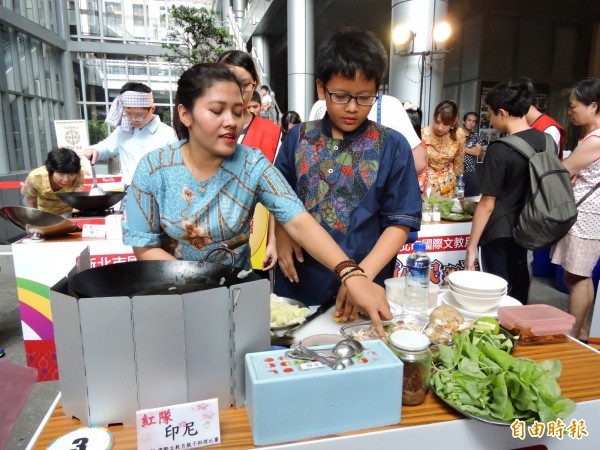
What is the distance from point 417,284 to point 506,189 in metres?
1.43

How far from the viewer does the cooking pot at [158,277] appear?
3.21 feet

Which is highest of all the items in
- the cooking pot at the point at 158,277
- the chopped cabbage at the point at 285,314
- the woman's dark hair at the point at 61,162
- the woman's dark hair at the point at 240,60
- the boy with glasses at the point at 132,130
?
the woman's dark hair at the point at 240,60

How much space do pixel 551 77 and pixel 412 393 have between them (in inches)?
429

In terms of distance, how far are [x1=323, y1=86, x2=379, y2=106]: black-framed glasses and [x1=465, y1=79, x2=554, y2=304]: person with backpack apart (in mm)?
1382

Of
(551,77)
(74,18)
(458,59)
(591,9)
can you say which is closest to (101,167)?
(74,18)

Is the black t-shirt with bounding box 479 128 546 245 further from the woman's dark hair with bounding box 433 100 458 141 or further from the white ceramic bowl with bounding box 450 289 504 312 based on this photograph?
the woman's dark hair with bounding box 433 100 458 141

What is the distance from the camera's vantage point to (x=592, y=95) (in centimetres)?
272

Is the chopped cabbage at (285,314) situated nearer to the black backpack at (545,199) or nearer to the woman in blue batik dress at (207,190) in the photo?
the woman in blue batik dress at (207,190)

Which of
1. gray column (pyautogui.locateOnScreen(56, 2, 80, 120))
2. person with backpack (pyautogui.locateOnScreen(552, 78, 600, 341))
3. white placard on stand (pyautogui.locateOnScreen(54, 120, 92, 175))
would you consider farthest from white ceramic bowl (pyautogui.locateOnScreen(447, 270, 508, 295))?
gray column (pyautogui.locateOnScreen(56, 2, 80, 120))

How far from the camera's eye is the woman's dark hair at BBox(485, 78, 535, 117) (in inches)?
94.4

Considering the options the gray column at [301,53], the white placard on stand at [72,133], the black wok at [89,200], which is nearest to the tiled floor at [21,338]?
the black wok at [89,200]

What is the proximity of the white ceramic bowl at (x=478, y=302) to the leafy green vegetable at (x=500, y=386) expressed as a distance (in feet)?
1.29

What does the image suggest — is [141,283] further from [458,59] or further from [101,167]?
[101,167]

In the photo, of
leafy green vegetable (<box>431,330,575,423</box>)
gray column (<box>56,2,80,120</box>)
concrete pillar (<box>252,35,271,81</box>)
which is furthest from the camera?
concrete pillar (<box>252,35,271,81</box>)
